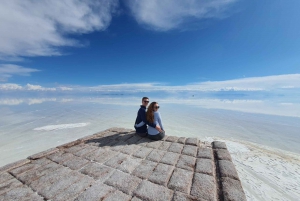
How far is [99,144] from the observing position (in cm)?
441

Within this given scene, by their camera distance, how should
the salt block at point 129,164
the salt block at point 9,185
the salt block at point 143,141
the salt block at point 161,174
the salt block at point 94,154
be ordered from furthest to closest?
the salt block at point 143,141 < the salt block at point 94,154 < the salt block at point 129,164 < the salt block at point 161,174 < the salt block at point 9,185

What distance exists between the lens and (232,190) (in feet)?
7.73

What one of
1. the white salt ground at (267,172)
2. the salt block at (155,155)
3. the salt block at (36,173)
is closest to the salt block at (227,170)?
the white salt ground at (267,172)

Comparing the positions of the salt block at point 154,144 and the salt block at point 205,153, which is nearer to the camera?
the salt block at point 205,153

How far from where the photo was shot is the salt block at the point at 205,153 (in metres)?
3.59

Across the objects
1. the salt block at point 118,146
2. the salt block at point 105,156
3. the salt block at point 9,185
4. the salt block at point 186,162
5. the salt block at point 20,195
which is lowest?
the salt block at point 20,195

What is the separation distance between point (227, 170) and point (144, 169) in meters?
1.73

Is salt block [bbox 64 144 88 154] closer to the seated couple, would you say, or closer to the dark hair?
the seated couple

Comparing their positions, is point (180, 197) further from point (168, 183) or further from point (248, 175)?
point (248, 175)

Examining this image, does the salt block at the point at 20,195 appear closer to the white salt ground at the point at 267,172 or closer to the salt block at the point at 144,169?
the salt block at the point at 144,169

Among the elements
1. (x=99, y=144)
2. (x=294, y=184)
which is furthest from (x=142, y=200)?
(x=294, y=184)

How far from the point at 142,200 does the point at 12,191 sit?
2202mm

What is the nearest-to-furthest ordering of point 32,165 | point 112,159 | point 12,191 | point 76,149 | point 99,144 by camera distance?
point 12,191 → point 32,165 → point 112,159 → point 76,149 → point 99,144

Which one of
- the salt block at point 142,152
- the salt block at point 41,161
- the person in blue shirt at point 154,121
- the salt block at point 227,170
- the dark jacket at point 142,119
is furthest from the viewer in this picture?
the dark jacket at point 142,119
